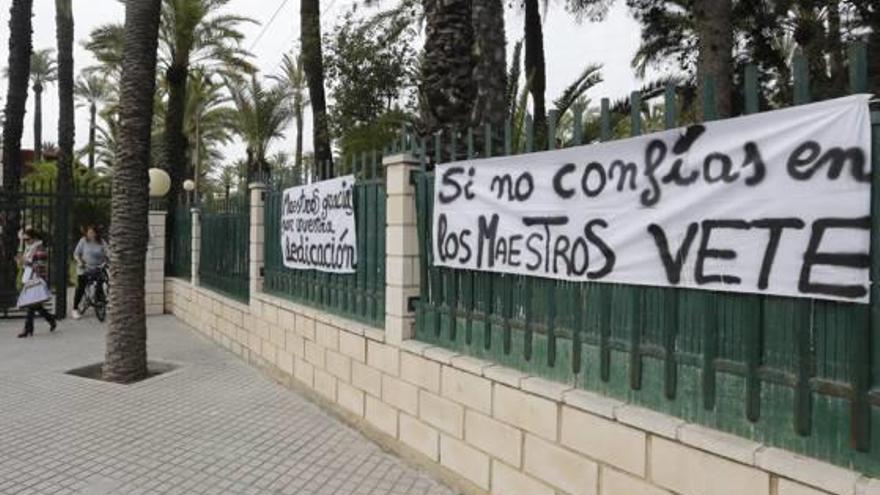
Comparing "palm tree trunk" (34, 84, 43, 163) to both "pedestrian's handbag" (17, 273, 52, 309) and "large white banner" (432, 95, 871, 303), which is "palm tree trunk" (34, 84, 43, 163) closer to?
"pedestrian's handbag" (17, 273, 52, 309)

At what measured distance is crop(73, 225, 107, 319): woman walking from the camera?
1269 cm

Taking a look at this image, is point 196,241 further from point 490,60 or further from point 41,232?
point 490,60

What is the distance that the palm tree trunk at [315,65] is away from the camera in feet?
48.6

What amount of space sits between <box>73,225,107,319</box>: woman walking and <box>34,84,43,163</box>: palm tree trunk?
3365cm

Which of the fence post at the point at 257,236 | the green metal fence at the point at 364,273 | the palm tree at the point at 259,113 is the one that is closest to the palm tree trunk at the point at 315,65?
the fence post at the point at 257,236

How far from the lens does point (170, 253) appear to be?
1380 cm

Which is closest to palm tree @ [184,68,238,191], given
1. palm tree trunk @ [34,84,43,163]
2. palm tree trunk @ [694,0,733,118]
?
palm tree trunk @ [34,84,43,163]

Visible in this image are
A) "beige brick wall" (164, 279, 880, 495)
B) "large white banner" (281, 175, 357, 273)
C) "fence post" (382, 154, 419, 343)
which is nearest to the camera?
"beige brick wall" (164, 279, 880, 495)

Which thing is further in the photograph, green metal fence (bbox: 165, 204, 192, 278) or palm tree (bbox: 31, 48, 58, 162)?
palm tree (bbox: 31, 48, 58, 162)

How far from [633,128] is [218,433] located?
13.6 feet

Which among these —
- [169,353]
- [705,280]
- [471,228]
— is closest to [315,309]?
[471,228]

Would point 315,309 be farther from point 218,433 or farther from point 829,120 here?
point 829,120

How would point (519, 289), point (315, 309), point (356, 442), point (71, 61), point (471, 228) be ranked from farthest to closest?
point (71, 61), point (315, 309), point (356, 442), point (471, 228), point (519, 289)

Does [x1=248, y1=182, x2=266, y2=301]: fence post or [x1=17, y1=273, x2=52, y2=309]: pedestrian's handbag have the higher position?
[x1=248, y1=182, x2=266, y2=301]: fence post
